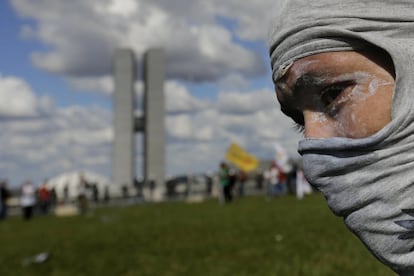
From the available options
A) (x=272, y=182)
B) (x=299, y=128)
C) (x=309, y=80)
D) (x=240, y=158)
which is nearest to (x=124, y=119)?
(x=240, y=158)

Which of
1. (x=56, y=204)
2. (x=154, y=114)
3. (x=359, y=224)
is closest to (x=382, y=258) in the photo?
(x=359, y=224)

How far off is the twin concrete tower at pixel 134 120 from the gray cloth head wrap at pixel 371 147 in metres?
56.8

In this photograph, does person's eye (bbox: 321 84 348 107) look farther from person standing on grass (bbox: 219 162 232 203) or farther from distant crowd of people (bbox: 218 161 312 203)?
person standing on grass (bbox: 219 162 232 203)

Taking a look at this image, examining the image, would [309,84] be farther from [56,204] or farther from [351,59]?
[56,204]

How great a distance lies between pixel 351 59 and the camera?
1.38 m

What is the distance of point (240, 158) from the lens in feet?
121

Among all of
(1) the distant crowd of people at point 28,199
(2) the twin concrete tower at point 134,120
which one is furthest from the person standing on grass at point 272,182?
(2) the twin concrete tower at point 134,120

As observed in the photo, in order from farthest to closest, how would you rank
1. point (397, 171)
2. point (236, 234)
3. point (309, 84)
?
point (236, 234), point (309, 84), point (397, 171)

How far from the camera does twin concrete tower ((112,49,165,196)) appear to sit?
59.1 m

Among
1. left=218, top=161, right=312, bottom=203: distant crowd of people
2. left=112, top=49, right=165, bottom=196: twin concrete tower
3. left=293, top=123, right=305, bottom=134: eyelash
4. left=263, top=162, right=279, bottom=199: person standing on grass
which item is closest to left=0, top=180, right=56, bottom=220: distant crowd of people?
left=218, top=161, right=312, bottom=203: distant crowd of people

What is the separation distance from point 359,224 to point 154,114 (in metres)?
58.5

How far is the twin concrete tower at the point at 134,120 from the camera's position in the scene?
59094mm

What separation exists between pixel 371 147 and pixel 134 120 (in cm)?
6068

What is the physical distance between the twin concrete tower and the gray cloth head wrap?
2236 inches
